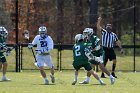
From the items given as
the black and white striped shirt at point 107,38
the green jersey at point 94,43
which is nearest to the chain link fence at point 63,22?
the black and white striped shirt at point 107,38

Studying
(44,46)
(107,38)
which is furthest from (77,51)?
(107,38)

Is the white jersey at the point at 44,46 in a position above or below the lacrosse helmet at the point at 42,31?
below

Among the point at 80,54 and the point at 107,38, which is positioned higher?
the point at 107,38

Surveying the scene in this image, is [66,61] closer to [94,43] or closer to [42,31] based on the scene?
[94,43]

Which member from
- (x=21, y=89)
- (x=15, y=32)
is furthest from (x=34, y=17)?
(x=21, y=89)

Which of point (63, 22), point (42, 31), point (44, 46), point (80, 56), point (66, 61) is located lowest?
point (66, 61)

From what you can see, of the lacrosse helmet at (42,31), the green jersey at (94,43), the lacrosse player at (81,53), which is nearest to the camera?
the lacrosse player at (81,53)

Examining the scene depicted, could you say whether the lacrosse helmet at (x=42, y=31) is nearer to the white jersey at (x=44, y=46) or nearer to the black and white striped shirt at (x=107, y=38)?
the white jersey at (x=44, y=46)

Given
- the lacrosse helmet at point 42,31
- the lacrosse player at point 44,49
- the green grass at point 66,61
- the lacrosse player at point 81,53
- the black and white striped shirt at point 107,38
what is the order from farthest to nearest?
1. the green grass at point 66,61
2. the black and white striped shirt at point 107,38
3. the lacrosse player at point 44,49
4. the lacrosse helmet at point 42,31
5. the lacrosse player at point 81,53

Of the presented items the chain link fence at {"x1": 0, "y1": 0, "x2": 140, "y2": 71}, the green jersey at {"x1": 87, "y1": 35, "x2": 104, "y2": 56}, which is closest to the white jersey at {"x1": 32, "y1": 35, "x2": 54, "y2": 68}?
the green jersey at {"x1": 87, "y1": 35, "x2": 104, "y2": 56}

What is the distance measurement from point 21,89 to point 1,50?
4.81m

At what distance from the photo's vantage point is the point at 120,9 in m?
47.5

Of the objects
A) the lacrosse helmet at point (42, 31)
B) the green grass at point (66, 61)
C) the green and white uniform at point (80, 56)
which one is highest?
the lacrosse helmet at point (42, 31)

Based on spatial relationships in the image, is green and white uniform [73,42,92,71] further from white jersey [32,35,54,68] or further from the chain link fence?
the chain link fence
